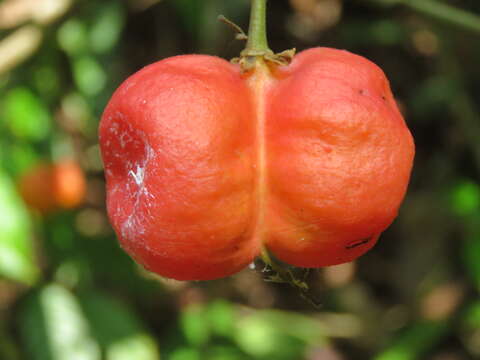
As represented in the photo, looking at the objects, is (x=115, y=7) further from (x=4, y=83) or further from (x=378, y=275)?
(x=378, y=275)

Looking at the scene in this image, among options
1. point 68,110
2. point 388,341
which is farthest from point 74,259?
point 388,341

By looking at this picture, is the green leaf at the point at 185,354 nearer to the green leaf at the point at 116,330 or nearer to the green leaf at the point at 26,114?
the green leaf at the point at 116,330

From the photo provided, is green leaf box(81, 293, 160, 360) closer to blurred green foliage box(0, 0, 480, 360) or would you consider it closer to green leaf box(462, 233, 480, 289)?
blurred green foliage box(0, 0, 480, 360)

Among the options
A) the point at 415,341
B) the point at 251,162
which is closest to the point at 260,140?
the point at 251,162

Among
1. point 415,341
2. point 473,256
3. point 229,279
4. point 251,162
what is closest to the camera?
point 251,162

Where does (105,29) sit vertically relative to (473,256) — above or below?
above

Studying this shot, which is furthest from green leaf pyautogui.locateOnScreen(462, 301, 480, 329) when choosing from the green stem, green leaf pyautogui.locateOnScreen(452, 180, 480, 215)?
the green stem

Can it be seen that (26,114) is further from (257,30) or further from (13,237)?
(257,30)
